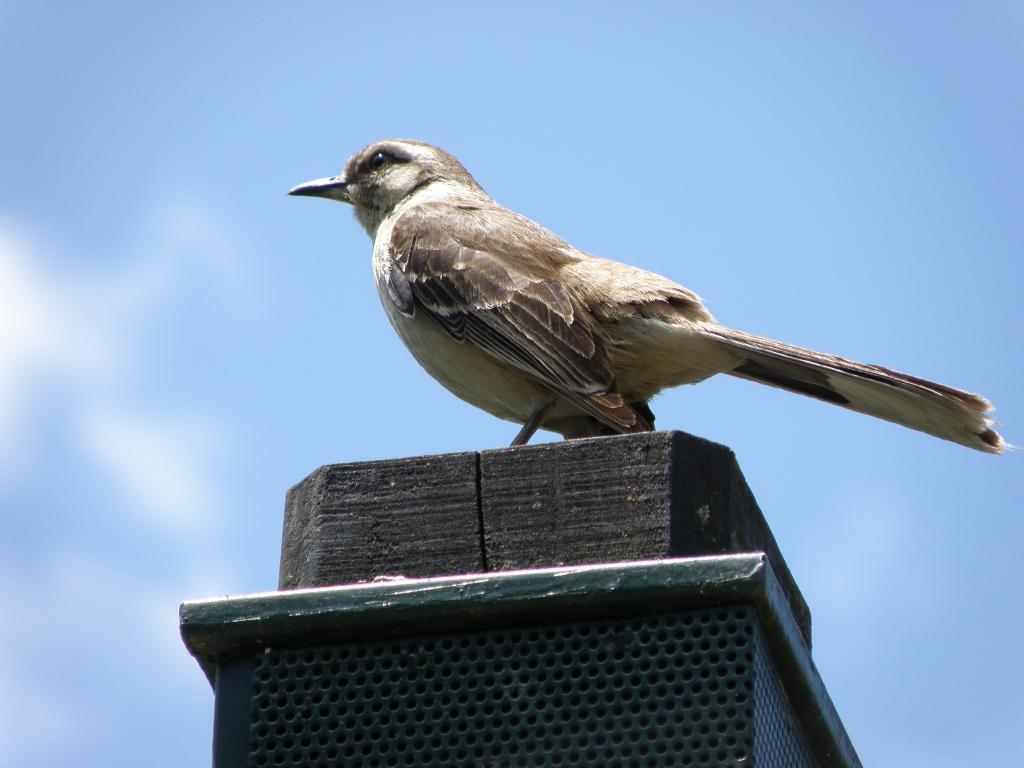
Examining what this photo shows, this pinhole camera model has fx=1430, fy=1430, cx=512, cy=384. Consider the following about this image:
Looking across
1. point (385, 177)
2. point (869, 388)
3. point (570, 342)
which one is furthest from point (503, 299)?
point (385, 177)

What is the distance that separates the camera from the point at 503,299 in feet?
21.1

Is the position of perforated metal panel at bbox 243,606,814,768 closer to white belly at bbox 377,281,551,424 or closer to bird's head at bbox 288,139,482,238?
white belly at bbox 377,281,551,424

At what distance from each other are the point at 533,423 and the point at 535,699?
3.13m

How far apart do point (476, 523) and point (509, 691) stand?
54 cm

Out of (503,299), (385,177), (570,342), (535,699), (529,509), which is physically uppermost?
(385,177)

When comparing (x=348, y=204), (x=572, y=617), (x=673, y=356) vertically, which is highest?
(x=348, y=204)

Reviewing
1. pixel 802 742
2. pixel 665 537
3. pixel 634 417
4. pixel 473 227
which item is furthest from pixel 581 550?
pixel 473 227

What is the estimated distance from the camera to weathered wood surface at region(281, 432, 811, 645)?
11.6ft

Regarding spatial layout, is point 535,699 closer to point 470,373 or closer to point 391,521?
point 391,521

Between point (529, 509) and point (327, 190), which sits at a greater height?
point (327, 190)

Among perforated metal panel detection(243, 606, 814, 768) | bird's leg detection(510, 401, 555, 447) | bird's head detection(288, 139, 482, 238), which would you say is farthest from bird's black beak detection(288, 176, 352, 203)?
perforated metal panel detection(243, 606, 814, 768)

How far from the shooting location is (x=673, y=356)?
20.1 ft

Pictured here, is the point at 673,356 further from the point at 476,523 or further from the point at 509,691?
the point at 509,691

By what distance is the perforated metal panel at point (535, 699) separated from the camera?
10.2 ft
